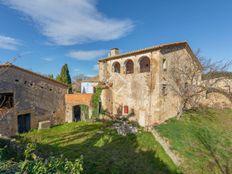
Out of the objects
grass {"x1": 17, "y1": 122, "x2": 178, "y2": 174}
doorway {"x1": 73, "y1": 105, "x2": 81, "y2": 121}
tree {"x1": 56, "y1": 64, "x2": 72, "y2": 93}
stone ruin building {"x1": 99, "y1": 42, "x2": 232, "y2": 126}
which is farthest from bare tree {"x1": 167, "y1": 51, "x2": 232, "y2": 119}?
tree {"x1": 56, "y1": 64, "x2": 72, "y2": 93}

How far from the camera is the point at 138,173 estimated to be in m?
9.11

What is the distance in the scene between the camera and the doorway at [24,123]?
15.7m

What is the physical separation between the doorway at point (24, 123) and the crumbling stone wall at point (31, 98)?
34 cm

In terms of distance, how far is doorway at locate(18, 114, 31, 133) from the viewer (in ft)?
51.4

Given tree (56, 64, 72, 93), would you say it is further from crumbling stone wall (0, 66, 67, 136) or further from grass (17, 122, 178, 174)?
grass (17, 122, 178, 174)

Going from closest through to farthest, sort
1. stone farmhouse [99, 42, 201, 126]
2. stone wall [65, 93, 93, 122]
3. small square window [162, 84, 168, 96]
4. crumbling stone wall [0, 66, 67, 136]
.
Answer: crumbling stone wall [0, 66, 67, 136] → stone farmhouse [99, 42, 201, 126] → small square window [162, 84, 168, 96] → stone wall [65, 93, 93, 122]

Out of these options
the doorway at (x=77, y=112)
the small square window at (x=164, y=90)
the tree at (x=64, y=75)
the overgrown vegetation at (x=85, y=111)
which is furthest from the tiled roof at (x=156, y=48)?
the tree at (x=64, y=75)

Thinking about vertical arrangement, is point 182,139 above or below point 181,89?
below

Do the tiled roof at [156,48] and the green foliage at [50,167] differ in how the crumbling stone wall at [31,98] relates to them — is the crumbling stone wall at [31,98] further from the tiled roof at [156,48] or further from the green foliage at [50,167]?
the green foliage at [50,167]

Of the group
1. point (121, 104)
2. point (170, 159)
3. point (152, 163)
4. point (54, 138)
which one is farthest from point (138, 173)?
point (121, 104)

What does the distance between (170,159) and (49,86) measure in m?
13.4

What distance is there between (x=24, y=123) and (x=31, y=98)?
2405mm

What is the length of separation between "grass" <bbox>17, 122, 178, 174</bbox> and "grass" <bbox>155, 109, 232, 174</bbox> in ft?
3.97

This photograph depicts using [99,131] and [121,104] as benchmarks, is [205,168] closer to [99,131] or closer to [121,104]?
[99,131]
